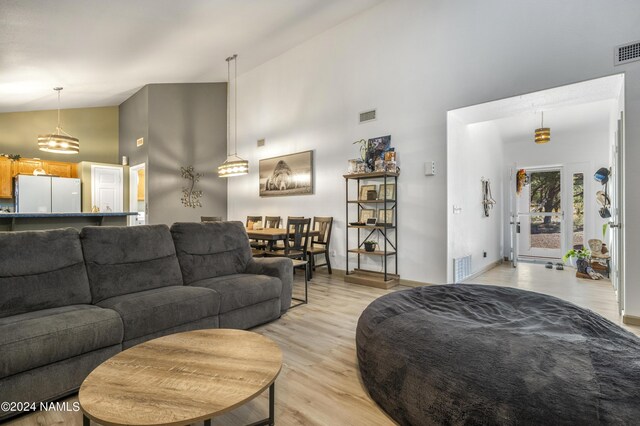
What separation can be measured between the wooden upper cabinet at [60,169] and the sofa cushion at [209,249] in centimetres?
615

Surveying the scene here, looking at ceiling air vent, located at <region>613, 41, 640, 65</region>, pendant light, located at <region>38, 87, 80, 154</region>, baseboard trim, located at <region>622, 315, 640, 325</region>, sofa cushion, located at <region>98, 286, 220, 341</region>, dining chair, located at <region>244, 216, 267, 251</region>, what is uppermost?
ceiling air vent, located at <region>613, 41, 640, 65</region>

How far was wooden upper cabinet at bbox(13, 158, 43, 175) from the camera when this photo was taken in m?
6.58

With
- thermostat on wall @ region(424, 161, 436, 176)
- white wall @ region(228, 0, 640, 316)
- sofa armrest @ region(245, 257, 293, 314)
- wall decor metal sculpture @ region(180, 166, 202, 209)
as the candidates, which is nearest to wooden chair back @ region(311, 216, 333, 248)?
white wall @ region(228, 0, 640, 316)

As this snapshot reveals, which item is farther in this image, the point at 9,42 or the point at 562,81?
the point at 9,42

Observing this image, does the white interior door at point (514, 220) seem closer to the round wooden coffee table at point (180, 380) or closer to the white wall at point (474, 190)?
Answer: the white wall at point (474, 190)

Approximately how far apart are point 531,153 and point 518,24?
4.58 m

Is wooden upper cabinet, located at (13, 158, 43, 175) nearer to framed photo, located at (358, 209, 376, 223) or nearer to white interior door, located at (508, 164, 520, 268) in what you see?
framed photo, located at (358, 209, 376, 223)

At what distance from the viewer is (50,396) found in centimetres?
174

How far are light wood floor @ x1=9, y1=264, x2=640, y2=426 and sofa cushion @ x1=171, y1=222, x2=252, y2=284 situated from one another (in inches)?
28.1

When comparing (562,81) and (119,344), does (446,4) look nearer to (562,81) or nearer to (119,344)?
(562,81)

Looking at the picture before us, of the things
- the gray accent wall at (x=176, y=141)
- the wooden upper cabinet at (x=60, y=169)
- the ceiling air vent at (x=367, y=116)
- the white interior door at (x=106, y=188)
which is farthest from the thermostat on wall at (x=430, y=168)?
the wooden upper cabinet at (x=60, y=169)

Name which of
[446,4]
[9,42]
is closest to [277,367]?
[446,4]

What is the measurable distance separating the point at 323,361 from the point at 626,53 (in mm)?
3934

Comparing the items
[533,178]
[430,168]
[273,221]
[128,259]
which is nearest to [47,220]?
[128,259]
